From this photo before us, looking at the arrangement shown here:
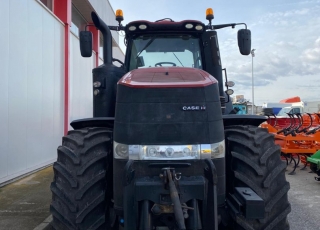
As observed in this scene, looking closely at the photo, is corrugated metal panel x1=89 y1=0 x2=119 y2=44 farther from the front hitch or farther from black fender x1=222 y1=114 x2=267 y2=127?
the front hitch

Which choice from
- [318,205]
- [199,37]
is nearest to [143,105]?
[199,37]

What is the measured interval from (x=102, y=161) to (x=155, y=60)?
1839 mm

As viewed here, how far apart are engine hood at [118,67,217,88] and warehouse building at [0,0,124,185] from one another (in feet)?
14.7

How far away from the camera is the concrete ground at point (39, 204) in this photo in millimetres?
4359

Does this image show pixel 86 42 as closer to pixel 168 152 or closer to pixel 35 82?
pixel 168 152

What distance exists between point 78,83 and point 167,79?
29.1 ft

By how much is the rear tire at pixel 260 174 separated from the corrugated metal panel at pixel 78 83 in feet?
26.6

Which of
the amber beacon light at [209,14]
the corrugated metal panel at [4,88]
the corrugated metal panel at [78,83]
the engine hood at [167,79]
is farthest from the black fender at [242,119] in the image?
the corrugated metal panel at [78,83]

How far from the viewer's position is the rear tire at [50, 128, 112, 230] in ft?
9.16

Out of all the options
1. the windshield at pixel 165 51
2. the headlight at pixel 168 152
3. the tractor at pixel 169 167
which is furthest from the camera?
the windshield at pixel 165 51

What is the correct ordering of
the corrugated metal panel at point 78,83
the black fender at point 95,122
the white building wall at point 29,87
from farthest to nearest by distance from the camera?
the corrugated metal panel at point 78,83, the white building wall at point 29,87, the black fender at point 95,122

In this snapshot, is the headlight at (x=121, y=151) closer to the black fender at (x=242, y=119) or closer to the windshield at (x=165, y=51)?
the black fender at (x=242, y=119)

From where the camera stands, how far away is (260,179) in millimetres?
2873

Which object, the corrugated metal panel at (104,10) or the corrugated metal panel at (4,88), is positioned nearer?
the corrugated metal panel at (4,88)
